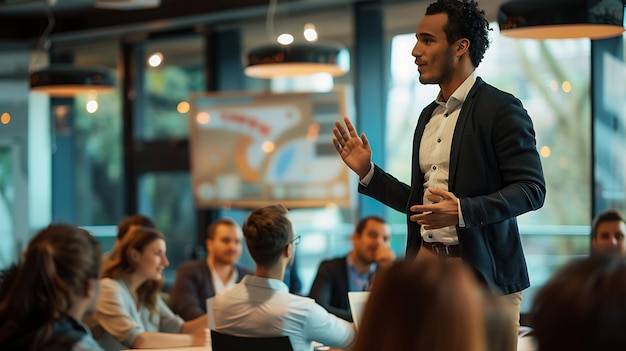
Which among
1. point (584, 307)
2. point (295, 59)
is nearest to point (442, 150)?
point (584, 307)

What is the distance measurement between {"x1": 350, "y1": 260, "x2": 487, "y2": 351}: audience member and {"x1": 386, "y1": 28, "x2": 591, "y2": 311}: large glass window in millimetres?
5030

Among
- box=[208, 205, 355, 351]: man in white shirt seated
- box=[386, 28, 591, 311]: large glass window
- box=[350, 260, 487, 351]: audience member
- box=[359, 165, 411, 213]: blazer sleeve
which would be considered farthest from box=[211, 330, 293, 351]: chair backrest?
box=[386, 28, 591, 311]: large glass window

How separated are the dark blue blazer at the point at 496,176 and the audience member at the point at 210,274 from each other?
3039mm

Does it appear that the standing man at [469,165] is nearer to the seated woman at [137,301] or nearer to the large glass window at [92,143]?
the seated woman at [137,301]

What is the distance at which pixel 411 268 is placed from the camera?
53.5 inches

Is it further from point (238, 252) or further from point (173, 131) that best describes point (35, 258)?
point (173, 131)

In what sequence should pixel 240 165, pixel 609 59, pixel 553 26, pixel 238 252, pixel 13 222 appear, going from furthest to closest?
pixel 13 222
pixel 240 165
pixel 609 59
pixel 238 252
pixel 553 26

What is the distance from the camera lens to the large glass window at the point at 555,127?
6.41 meters

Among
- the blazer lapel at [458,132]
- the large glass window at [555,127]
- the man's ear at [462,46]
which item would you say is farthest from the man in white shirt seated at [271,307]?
the large glass window at [555,127]

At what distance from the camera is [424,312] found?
4.30ft

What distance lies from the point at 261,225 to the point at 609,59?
11.7 feet

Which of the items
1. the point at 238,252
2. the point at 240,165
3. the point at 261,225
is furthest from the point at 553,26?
the point at 240,165

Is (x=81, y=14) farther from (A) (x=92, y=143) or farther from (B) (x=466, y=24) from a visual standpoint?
(B) (x=466, y=24)

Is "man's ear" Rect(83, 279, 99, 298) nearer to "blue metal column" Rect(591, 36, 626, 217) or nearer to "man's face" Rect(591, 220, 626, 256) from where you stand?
"man's face" Rect(591, 220, 626, 256)
